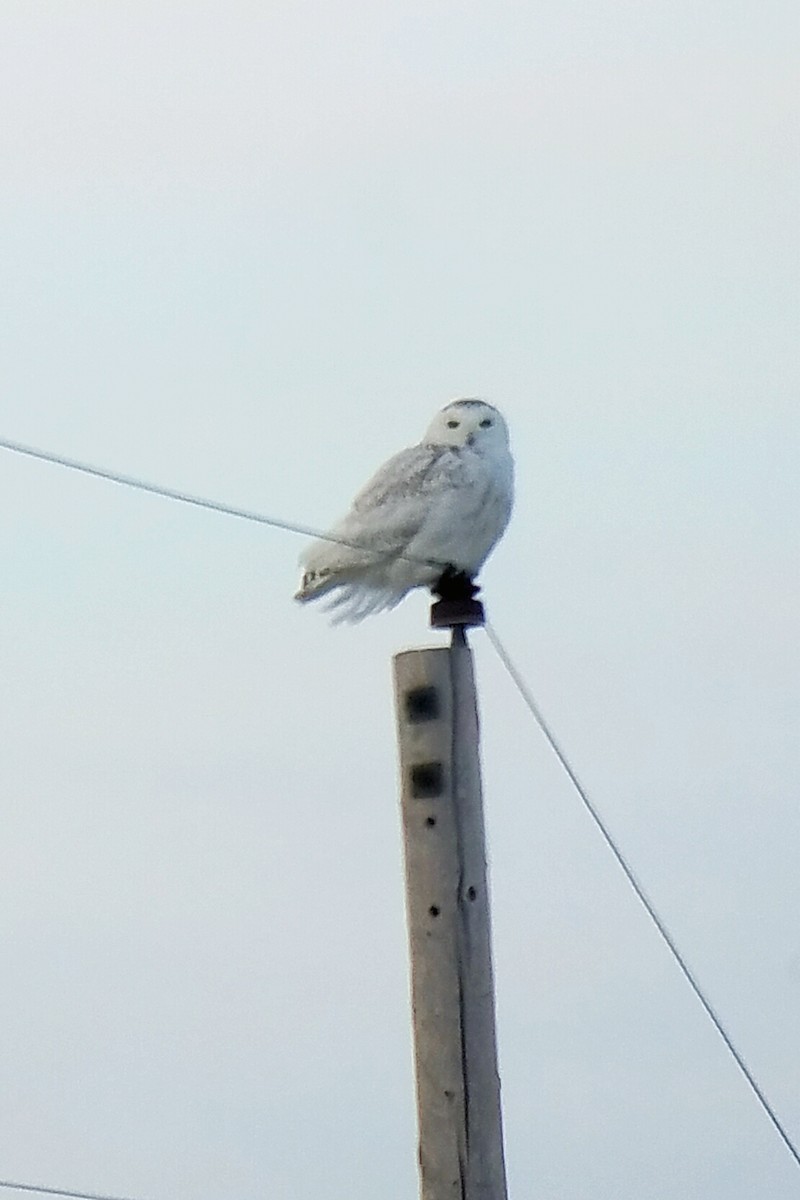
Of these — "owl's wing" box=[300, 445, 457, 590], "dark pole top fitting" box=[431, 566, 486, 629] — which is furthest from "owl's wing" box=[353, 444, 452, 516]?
"dark pole top fitting" box=[431, 566, 486, 629]

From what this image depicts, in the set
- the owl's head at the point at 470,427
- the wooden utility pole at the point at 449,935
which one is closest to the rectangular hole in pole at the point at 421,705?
the wooden utility pole at the point at 449,935

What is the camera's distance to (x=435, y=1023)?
3.77m

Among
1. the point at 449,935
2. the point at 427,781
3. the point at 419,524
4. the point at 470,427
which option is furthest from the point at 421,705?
the point at 470,427

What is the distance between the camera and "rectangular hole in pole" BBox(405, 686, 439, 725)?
12.7ft

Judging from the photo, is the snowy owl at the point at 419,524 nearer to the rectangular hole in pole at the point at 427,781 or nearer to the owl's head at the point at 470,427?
the owl's head at the point at 470,427

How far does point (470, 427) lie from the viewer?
494cm

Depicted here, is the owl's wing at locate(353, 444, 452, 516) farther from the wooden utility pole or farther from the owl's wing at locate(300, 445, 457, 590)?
the wooden utility pole

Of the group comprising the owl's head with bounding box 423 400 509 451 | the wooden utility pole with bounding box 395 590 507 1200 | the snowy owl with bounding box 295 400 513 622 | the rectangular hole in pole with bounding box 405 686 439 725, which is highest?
the owl's head with bounding box 423 400 509 451

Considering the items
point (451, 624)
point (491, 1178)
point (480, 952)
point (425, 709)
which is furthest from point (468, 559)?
point (491, 1178)

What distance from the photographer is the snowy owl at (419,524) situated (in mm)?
4523

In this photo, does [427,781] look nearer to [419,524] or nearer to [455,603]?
[455,603]

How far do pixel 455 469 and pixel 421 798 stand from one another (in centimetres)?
115

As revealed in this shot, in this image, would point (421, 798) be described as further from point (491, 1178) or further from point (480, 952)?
point (491, 1178)

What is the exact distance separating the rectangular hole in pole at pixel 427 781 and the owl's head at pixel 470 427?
123 centimetres
